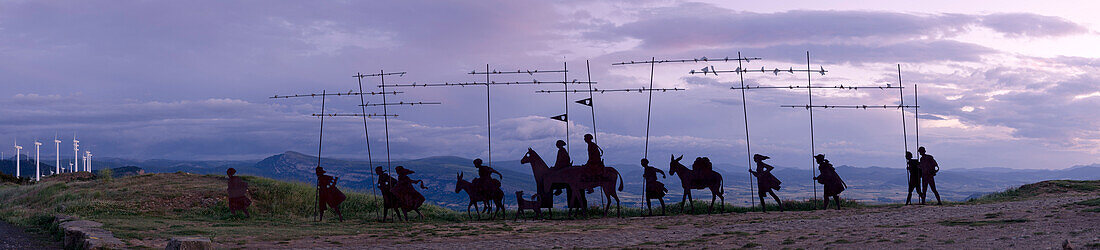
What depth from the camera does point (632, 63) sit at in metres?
23.9

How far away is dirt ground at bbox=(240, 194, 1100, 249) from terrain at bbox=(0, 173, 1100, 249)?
0.02 m

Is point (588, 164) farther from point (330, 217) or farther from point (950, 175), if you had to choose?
point (950, 175)

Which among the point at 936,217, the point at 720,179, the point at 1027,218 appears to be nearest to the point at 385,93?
the point at 720,179

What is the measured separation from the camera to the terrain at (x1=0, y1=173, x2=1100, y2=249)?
13.7 meters

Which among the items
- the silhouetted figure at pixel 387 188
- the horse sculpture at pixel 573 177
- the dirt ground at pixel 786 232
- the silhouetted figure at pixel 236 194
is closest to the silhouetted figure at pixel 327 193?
the silhouetted figure at pixel 387 188

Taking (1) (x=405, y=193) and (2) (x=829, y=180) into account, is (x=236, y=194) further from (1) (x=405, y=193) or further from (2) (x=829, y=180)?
(2) (x=829, y=180)

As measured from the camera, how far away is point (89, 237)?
15102mm

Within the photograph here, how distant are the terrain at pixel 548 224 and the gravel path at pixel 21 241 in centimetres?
56

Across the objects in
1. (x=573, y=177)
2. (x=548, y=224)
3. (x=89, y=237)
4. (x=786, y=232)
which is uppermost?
(x=573, y=177)

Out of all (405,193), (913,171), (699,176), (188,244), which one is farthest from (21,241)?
(913,171)

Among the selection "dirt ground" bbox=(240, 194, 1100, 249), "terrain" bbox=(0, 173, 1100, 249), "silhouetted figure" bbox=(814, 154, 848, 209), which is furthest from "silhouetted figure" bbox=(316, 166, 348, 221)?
Result: "silhouetted figure" bbox=(814, 154, 848, 209)

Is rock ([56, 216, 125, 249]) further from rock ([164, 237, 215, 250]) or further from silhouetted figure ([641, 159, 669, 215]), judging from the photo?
silhouetted figure ([641, 159, 669, 215])

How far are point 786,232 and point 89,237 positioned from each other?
13419 millimetres

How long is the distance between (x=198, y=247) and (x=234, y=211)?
11569mm
